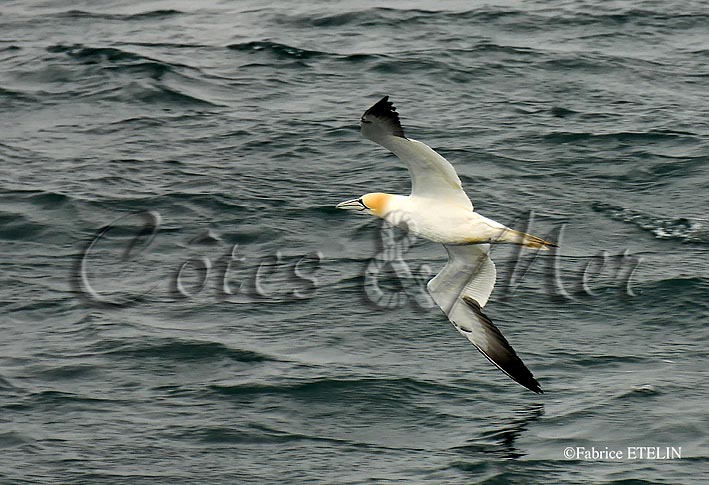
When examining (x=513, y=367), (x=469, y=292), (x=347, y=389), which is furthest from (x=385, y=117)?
(x=347, y=389)

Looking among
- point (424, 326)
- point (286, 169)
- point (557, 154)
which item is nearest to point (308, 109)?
point (286, 169)

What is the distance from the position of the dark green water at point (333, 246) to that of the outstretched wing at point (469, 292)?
557 mm

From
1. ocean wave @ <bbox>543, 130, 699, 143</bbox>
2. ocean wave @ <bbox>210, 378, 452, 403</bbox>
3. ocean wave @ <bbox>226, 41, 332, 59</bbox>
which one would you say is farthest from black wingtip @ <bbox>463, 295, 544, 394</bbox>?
ocean wave @ <bbox>226, 41, 332, 59</bbox>

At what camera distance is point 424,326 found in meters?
13.3

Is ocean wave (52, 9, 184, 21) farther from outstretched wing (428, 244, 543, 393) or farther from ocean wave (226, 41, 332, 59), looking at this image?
outstretched wing (428, 244, 543, 393)

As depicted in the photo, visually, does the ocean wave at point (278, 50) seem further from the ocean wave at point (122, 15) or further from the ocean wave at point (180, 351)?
the ocean wave at point (180, 351)

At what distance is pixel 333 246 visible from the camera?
14.6 metres

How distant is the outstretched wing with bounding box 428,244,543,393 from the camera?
11.8 m

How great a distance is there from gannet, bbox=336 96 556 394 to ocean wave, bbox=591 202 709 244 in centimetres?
309

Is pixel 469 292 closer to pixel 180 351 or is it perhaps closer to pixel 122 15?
pixel 180 351

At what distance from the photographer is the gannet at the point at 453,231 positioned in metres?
11.3

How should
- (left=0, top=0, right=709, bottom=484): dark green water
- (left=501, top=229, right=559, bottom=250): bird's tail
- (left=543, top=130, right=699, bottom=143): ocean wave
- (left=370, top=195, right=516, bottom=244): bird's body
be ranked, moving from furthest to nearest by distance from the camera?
(left=543, top=130, right=699, bottom=143): ocean wave, (left=370, top=195, right=516, bottom=244): bird's body, (left=0, top=0, right=709, bottom=484): dark green water, (left=501, top=229, right=559, bottom=250): bird's tail

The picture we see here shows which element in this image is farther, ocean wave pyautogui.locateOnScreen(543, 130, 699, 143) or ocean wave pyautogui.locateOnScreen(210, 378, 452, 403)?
ocean wave pyautogui.locateOnScreen(543, 130, 699, 143)

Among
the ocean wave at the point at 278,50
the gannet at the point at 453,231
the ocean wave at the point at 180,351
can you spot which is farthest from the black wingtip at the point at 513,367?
the ocean wave at the point at 278,50
